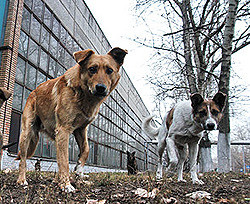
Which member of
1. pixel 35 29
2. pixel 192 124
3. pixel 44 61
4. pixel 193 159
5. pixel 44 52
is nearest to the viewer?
pixel 193 159

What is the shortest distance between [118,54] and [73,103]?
1103mm

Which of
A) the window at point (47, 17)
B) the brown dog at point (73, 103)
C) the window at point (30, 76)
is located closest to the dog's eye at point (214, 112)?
the brown dog at point (73, 103)

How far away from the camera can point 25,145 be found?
159 inches

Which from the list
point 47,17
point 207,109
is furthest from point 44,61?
point 207,109

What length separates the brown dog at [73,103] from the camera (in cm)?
349

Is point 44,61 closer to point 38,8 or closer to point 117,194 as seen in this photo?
point 38,8

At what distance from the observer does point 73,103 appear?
3.62 m

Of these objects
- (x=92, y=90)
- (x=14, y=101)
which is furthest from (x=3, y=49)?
(x=92, y=90)

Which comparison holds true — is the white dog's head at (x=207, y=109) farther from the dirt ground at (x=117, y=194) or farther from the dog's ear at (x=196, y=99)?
the dirt ground at (x=117, y=194)

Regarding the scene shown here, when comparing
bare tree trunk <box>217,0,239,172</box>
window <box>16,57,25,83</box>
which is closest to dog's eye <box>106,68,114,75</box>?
bare tree trunk <box>217,0,239,172</box>

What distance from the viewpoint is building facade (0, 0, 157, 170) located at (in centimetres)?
1290

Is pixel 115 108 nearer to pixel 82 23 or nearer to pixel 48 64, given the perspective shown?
pixel 82 23

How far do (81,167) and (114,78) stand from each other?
1.61m

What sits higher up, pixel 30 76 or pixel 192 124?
pixel 30 76
